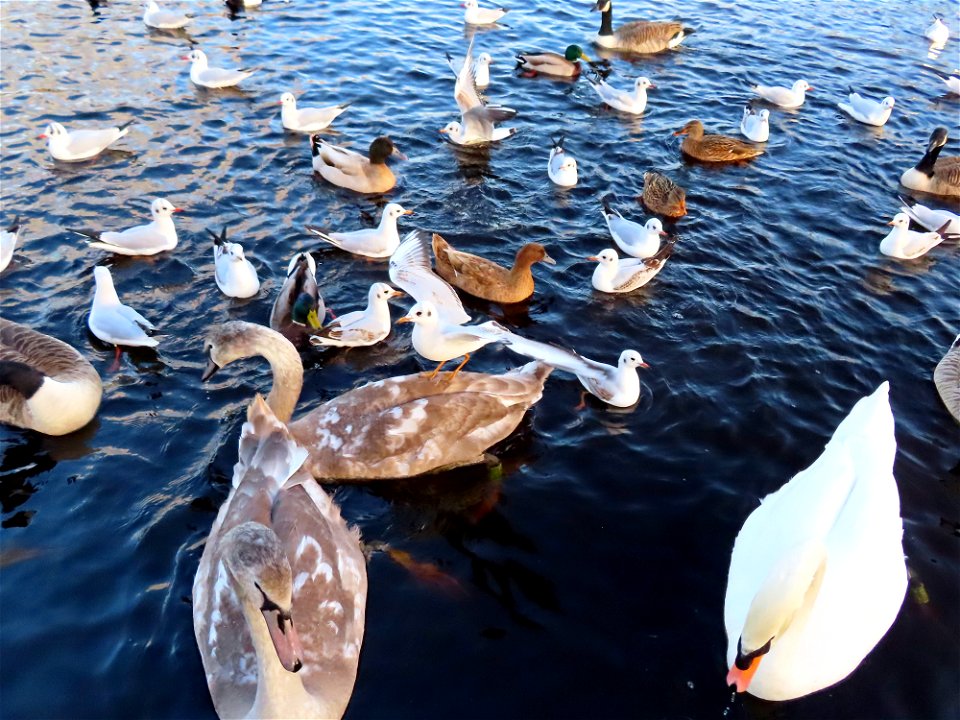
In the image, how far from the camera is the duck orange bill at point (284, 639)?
16.4 ft

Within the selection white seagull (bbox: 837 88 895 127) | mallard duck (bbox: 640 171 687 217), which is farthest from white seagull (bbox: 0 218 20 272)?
white seagull (bbox: 837 88 895 127)

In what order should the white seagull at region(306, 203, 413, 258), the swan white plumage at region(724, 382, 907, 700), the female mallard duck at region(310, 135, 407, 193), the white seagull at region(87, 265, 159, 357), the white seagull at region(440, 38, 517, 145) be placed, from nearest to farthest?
the swan white plumage at region(724, 382, 907, 700), the white seagull at region(87, 265, 159, 357), the white seagull at region(306, 203, 413, 258), the female mallard duck at region(310, 135, 407, 193), the white seagull at region(440, 38, 517, 145)

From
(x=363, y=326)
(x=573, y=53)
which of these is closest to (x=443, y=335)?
(x=363, y=326)

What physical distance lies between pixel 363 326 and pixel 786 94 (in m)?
12.6

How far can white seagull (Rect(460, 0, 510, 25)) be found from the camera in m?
21.4

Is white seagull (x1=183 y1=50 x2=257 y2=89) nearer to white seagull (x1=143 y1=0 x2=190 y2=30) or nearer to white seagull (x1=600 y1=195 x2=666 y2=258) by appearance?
white seagull (x1=143 y1=0 x2=190 y2=30)

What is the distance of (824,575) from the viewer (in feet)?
18.5

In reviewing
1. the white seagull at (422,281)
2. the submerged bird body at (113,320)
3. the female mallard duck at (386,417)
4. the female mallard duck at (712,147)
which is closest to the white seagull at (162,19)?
the submerged bird body at (113,320)

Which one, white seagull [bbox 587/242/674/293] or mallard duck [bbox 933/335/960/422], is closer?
mallard duck [bbox 933/335/960/422]

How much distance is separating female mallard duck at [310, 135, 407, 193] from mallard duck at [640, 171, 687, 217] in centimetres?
463

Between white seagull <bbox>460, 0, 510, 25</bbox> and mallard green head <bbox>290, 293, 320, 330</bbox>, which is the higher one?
white seagull <bbox>460, 0, 510, 25</bbox>

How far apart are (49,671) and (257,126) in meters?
12.1

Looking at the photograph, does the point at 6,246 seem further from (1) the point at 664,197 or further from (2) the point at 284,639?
(1) the point at 664,197

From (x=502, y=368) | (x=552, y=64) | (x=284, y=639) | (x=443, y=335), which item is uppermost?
(x=284, y=639)
